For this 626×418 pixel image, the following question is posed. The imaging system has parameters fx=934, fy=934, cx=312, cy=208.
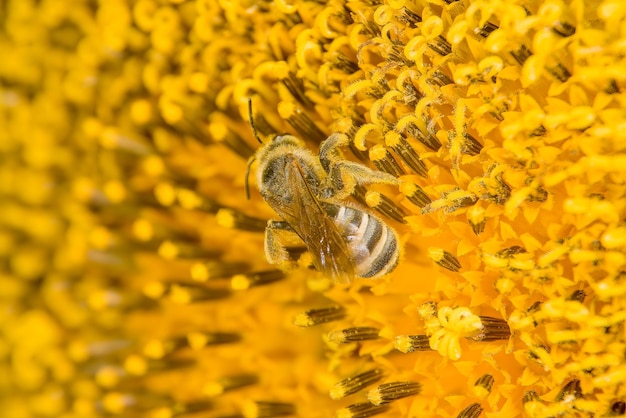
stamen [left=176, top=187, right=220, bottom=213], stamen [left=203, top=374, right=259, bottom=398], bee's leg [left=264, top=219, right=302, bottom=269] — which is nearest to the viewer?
bee's leg [left=264, top=219, right=302, bottom=269]

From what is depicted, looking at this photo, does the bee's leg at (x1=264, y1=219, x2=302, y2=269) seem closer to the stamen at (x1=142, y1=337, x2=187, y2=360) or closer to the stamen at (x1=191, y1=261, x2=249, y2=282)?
the stamen at (x1=191, y1=261, x2=249, y2=282)

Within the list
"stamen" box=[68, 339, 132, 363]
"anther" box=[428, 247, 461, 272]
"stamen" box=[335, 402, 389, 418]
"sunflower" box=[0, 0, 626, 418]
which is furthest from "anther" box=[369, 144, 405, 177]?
"stamen" box=[68, 339, 132, 363]

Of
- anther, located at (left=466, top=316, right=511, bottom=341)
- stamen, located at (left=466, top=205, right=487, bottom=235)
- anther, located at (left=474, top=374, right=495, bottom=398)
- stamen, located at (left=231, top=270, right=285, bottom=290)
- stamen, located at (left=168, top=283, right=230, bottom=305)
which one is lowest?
anther, located at (left=474, top=374, right=495, bottom=398)

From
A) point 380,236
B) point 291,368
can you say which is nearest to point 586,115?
point 380,236

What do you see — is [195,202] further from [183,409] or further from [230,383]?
[183,409]

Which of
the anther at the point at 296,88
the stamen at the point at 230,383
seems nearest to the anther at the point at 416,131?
the anther at the point at 296,88

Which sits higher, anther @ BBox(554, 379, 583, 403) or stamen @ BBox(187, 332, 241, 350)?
stamen @ BBox(187, 332, 241, 350)

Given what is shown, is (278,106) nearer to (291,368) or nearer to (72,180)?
(291,368)
